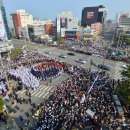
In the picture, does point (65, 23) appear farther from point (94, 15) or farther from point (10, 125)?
point (10, 125)

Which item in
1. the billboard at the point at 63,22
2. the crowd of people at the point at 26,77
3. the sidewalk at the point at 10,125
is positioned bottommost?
the sidewalk at the point at 10,125

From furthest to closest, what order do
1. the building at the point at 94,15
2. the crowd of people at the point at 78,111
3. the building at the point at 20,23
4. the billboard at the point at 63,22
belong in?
the building at the point at 94,15, the billboard at the point at 63,22, the building at the point at 20,23, the crowd of people at the point at 78,111

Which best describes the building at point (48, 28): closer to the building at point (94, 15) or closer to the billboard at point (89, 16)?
the building at point (94, 15)

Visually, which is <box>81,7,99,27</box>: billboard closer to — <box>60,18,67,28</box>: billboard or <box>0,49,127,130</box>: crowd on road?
<box>60,18,67,28</box>: billboard

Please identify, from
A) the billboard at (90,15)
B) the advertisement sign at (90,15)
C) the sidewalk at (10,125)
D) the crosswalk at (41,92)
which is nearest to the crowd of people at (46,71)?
the crosswalk at (41,92)

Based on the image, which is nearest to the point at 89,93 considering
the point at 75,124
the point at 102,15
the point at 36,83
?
the point at 75,124

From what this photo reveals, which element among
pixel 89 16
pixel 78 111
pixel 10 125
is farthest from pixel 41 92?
pixel 89 16

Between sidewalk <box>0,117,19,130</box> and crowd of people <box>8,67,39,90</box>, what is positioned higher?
crowd of people <box>8,67,39,90</box>

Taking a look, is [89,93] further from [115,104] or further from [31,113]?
[31,113]

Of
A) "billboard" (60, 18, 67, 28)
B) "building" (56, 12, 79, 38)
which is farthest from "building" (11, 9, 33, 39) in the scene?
"billboard" (60, 18, 67, 28)
